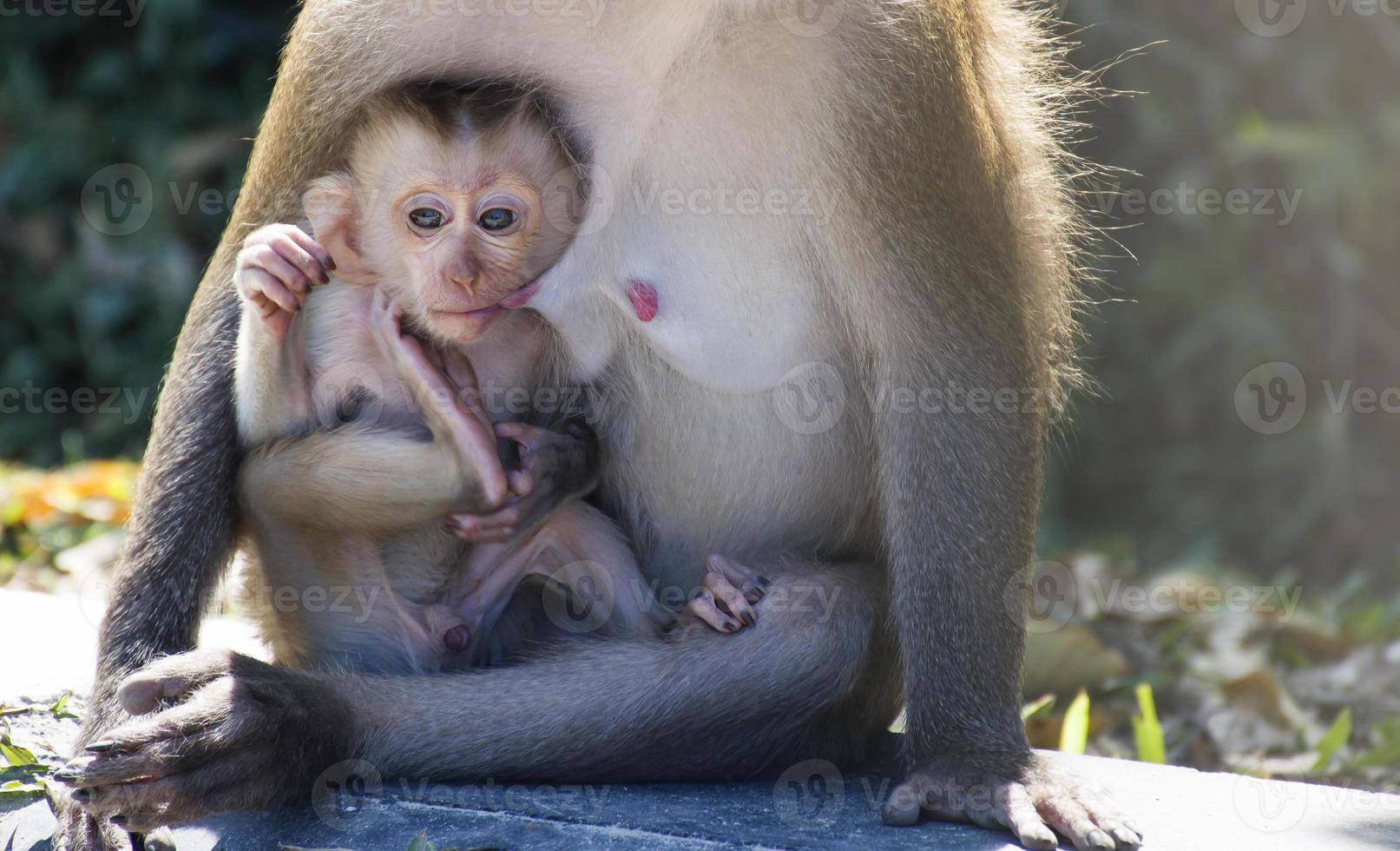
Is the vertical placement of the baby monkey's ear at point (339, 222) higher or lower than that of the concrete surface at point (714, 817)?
higher

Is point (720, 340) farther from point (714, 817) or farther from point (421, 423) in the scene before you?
point (714, 817)

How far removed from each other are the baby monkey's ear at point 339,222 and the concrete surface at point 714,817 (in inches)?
39.0

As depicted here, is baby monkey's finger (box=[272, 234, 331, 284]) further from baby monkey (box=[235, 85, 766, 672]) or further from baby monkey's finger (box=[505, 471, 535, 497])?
baby monkey's finger (box=[505, 471, 535, 497])

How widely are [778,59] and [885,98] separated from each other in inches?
8.2

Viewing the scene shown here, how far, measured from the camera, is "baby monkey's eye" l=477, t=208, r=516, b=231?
3.01 metres

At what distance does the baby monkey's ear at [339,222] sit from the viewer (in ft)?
10.2

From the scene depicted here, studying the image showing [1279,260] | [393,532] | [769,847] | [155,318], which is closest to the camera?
[769,847]

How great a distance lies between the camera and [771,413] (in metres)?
3.07

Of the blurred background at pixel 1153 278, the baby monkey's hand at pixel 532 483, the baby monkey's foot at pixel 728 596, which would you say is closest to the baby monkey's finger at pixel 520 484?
the baby monkey's hand at pixel 532 483

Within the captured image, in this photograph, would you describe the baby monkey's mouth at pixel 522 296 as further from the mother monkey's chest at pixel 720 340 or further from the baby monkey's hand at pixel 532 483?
the baby monkey's hand at pixel 532 483

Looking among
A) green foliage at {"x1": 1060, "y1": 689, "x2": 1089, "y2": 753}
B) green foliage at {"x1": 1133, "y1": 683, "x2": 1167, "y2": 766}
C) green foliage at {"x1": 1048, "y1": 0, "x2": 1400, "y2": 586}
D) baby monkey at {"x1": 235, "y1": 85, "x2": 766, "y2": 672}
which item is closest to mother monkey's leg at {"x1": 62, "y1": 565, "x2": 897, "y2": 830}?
baby monkey at {"x1": 235, "y1": 85, "x2": 766, "y2": 672}

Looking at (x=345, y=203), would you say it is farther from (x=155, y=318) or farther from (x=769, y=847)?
(x=155, y=318)

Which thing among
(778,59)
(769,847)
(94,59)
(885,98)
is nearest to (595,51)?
(778,59)

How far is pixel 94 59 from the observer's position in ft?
23.5
